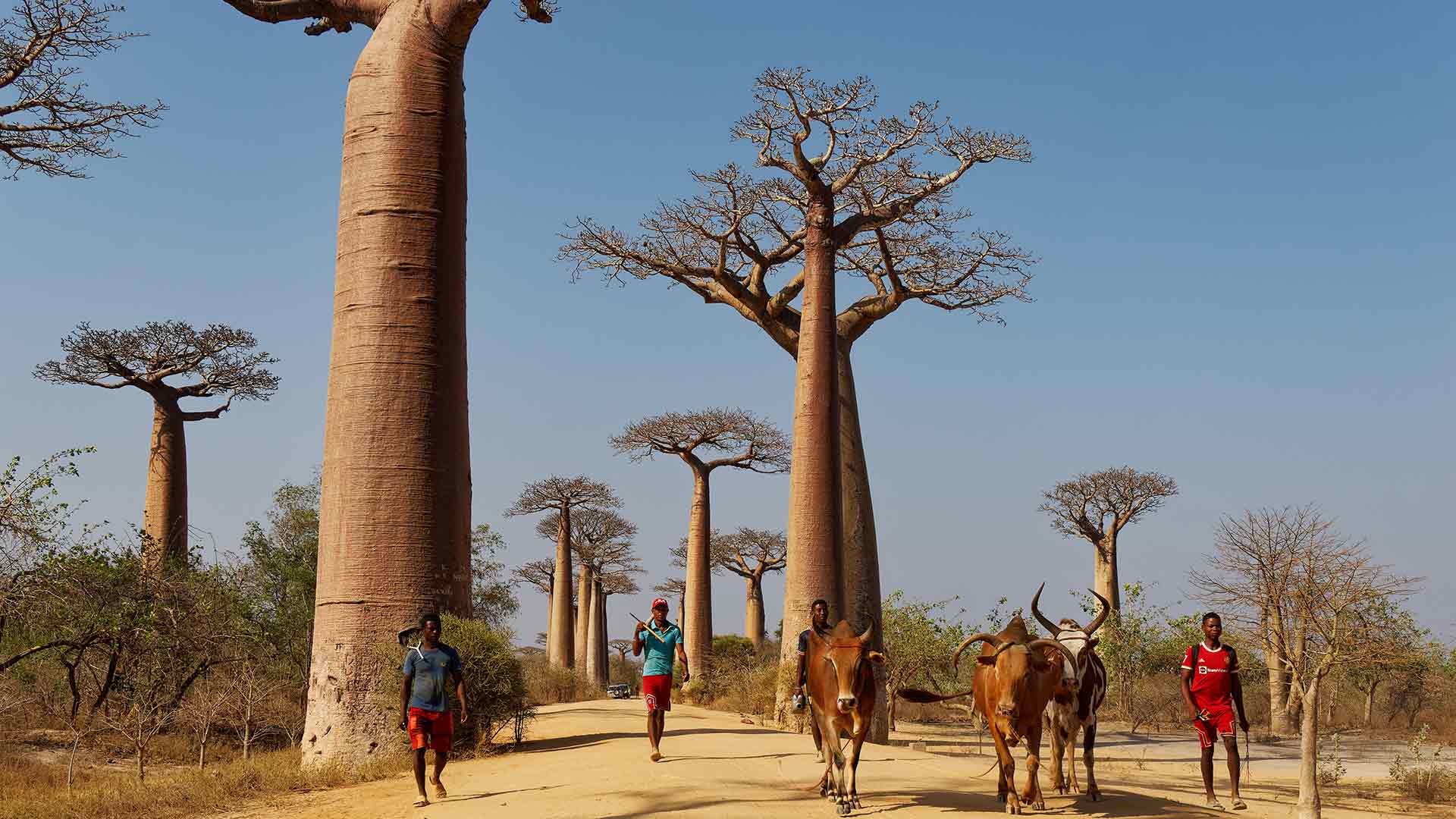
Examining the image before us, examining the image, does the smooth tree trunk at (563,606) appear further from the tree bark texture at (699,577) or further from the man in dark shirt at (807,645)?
the man in dark shirt at (807,645)

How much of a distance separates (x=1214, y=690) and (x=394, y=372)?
6.31 m

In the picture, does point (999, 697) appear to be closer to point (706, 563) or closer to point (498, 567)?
point (706, 563)

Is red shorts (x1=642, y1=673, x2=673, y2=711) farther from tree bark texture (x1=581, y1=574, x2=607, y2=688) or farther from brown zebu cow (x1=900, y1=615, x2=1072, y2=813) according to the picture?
tree bark texture (x1=581, y1=574, x2=607, y2=688)

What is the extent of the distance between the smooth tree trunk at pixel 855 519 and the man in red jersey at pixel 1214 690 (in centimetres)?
733

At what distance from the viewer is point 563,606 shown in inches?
1137

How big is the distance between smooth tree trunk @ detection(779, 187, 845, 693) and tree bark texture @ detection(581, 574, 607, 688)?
1959 cm

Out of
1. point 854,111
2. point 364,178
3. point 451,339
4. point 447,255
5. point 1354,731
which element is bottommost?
point 1354,731

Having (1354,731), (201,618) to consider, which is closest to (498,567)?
(201,618)

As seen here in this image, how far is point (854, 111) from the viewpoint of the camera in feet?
47.8

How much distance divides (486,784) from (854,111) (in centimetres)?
960

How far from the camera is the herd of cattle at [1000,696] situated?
6.74 m

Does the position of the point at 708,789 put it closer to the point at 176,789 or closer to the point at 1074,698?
the point at 1074,698

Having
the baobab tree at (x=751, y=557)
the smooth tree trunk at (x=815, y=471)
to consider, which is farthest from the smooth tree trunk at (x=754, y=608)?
the smooth tree trunk at (x=815, y=471)

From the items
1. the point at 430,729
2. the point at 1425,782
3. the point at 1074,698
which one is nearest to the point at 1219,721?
the point at 1074,698
